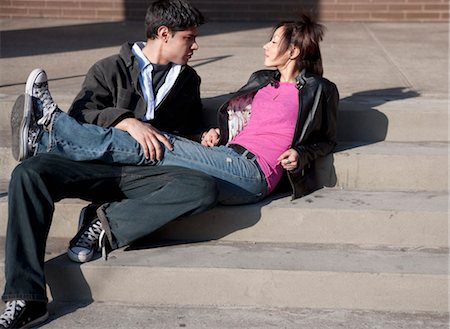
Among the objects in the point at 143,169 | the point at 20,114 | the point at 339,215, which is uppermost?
the point at 20,114

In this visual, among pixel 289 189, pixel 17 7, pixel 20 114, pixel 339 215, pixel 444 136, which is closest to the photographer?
pixel 20 114

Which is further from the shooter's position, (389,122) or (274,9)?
(274,9)

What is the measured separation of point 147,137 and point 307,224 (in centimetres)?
Answer: 90

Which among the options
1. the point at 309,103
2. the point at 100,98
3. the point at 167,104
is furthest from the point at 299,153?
the point at 100,98

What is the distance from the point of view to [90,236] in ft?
14.1

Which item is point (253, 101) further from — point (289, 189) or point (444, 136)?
point (444, 136)

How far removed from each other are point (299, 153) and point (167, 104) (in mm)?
732

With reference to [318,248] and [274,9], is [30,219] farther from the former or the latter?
[274,9]

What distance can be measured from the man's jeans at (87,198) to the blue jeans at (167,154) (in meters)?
0.06

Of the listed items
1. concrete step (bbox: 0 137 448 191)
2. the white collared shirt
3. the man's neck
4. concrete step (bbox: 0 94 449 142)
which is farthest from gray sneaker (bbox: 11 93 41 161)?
concrete step (bbox: 0 137 448 191)

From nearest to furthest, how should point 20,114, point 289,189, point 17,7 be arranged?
point 20,114 → point 289,189 → point 17,7

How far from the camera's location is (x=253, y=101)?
490 cm

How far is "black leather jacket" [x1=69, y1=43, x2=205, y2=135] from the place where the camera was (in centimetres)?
454

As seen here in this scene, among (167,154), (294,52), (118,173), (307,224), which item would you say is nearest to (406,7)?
(294,52)
